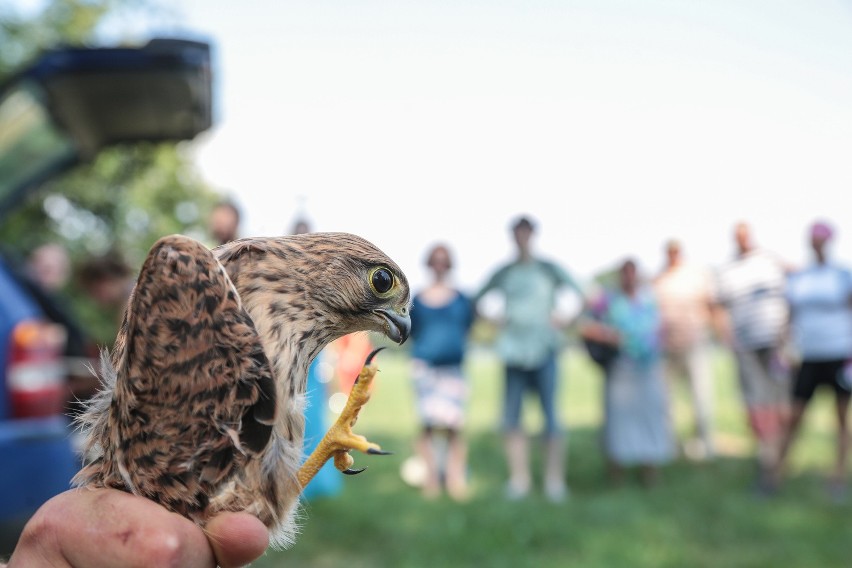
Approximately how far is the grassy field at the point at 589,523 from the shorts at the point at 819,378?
1162 mm

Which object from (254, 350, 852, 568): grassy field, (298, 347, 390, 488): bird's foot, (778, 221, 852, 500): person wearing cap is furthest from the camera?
(778, 221, 852, 500): person wearing cap

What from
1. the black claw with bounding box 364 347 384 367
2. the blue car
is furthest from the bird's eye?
the blue car

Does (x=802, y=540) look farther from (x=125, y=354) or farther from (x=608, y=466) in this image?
(x=125, y=354)

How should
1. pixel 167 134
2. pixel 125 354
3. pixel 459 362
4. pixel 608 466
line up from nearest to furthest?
pixel 125 354 → pixel 167 134 → pixel 459 362 → pixel 608 466

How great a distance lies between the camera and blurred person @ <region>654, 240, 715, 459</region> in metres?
9.66

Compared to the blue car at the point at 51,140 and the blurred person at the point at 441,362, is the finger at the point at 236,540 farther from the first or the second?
the blurred person at the point at 441,362

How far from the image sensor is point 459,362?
26.5ft

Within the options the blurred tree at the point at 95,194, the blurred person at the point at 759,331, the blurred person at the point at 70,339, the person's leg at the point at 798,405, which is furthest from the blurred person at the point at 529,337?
the blurred tree at the point at 95,194

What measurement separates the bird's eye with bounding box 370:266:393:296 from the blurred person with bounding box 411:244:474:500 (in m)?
6.37

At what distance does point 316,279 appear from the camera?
1.38 m

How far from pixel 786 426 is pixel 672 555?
3.25 m

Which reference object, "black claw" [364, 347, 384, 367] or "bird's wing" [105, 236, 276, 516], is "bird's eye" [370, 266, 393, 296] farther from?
"bird's wing" [105, 236, 276, 516]

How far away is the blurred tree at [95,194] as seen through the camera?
19.4 meters

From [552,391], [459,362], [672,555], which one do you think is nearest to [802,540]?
[672,555]
